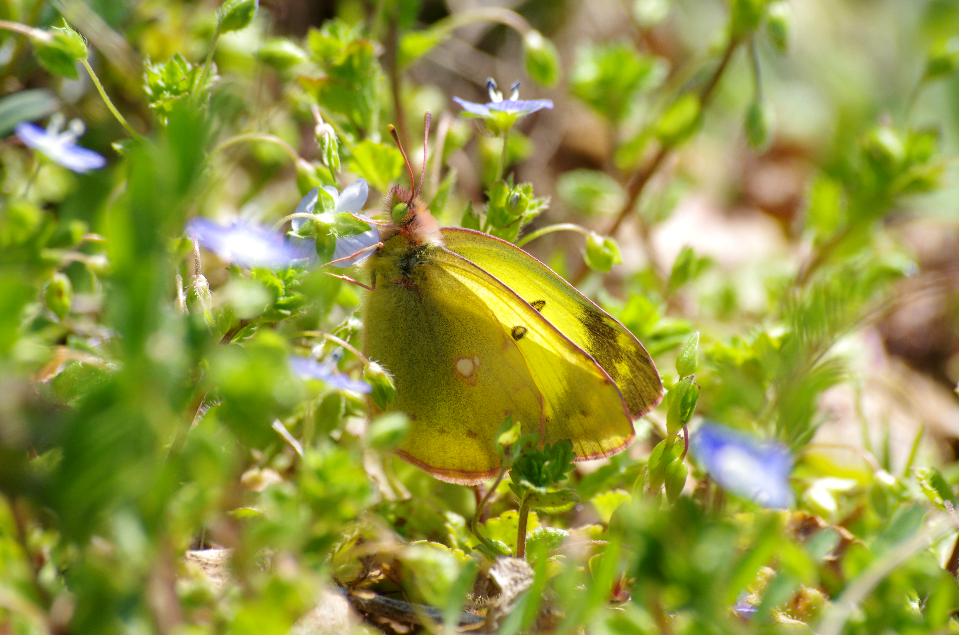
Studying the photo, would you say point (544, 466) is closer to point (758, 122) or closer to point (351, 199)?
point (351, 199)

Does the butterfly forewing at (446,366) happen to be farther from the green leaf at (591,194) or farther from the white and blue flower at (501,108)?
the green leaf at (591,194)

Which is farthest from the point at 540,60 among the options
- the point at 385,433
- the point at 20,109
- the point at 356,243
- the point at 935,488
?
the point at 385,433

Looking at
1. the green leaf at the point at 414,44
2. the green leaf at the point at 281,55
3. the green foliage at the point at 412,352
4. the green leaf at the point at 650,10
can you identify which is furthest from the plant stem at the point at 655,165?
the green leaf at the point at 281,55

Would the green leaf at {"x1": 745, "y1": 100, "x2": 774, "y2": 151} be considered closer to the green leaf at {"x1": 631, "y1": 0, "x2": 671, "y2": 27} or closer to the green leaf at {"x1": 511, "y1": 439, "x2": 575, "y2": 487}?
the green leaf at {"x1": 631, "y1": 0, "x2": 671, "y2": 27}

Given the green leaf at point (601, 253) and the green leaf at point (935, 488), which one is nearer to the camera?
the green leaf at point (935, 488)

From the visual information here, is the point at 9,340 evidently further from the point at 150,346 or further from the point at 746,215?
the point at 746,215

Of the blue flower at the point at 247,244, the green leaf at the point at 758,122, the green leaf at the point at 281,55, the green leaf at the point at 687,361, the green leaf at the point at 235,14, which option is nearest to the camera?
the blue flower at the point at 247,244

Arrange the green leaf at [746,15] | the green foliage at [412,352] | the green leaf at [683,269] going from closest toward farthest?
the green foliage at [412,352] → the green leaf at [683,269] → the green leaf at [746,15]
